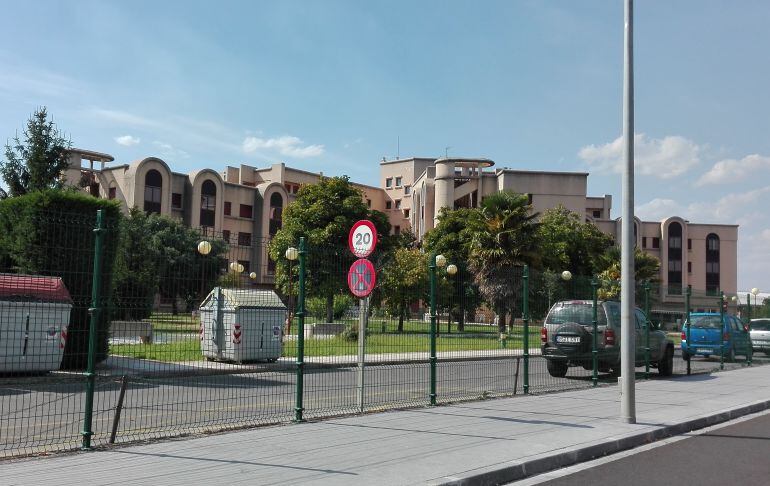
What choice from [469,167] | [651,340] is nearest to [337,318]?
[651,340]

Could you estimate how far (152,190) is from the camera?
65.7 metres

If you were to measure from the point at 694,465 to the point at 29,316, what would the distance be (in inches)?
476

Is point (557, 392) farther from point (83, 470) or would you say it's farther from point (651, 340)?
point (83, 470)

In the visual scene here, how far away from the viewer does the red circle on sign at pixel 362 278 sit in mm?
10477

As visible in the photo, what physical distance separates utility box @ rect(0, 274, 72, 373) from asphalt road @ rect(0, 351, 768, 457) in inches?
14.6

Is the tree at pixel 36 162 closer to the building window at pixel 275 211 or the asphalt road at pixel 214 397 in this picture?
the asphalt road at pixel 214 397

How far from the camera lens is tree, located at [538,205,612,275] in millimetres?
58537

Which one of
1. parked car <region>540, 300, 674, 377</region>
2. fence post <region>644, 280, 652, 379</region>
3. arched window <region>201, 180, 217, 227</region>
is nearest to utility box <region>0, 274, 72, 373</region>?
parked car <region>540, 300, 674, 377</region>

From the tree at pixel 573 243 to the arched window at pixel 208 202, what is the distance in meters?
31.7

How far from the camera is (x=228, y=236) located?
353 inches

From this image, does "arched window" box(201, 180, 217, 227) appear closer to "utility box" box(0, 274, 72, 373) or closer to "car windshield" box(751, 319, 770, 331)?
"car windshield" box(751, 319, 770, 331)

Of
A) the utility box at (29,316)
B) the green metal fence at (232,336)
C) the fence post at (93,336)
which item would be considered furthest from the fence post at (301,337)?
the utility box at (29,316)

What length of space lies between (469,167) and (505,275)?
70479 mm

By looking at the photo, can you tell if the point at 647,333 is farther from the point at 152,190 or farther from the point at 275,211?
the point at 275,211
